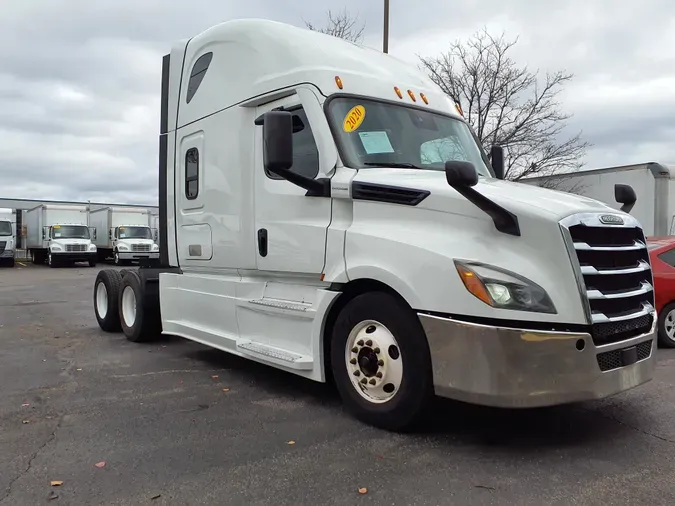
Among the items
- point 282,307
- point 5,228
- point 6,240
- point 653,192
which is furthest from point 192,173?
point 5,228

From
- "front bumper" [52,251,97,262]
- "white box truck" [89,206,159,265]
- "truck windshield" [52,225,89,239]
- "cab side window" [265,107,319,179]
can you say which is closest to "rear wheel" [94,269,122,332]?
"cab side window" [265,107,319,179]

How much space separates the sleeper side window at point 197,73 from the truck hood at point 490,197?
2.74 metres

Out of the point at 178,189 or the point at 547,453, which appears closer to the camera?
the point at 547,453

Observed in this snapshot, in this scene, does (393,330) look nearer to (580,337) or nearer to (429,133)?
(580,337)

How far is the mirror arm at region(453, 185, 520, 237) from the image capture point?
3.77m

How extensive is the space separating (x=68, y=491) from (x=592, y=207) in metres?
3.70

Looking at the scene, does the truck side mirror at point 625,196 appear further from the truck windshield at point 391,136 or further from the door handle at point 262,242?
the door handle at point 262,242

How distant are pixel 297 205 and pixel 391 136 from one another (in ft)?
3.15

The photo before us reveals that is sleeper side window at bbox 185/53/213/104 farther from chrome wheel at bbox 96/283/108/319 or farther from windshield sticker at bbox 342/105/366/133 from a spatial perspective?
chrome wheel at bbox 96/283/108/319

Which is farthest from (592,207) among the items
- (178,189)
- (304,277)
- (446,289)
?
(178,189)

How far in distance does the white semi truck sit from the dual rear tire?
0.98 metres

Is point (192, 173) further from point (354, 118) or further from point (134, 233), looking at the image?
point (134, 233)

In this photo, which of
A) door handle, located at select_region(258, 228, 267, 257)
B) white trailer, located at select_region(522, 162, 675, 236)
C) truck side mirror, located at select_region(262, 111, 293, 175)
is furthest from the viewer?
white trailer, located at select_region(522, 162, 675, 236)

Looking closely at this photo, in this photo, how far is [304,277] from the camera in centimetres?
504
